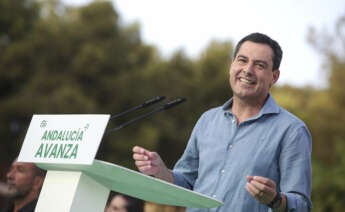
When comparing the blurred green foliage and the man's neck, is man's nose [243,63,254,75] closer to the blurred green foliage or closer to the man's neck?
the man's neck

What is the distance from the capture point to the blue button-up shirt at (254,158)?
7.43 ft

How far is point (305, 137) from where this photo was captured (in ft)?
7.66

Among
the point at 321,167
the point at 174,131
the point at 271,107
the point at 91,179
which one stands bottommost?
the point at 91,179

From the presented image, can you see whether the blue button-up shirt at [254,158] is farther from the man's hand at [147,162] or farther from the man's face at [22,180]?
the man's face at [22,180]

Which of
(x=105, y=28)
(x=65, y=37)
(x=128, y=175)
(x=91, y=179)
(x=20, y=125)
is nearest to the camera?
(x=128, y=175)

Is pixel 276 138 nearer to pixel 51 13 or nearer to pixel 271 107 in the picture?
pixel 271 107

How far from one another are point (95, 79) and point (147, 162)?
21.7 m

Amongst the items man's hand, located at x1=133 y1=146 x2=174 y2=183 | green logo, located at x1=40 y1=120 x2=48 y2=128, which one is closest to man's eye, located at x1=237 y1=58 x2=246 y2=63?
man's hand, located at x1=133 y1=146 x2=174 y2=183

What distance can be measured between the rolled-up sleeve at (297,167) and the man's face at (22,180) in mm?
3231

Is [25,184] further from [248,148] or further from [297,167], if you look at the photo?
[297,167]

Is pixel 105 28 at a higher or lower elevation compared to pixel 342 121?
higher

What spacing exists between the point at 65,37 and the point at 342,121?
1307 centimetres

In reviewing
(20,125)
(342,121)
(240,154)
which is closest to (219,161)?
(240,154)

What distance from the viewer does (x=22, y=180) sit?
4.94m
